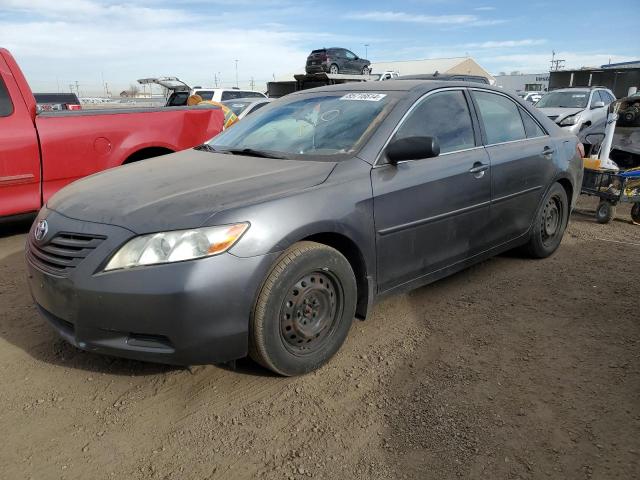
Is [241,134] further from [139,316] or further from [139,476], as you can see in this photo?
[139,476]

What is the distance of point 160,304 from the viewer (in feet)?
7.50

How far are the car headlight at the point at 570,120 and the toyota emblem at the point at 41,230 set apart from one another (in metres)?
12.0

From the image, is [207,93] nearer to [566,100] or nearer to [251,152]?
[566,100]

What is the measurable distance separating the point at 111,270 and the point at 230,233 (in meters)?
0.58

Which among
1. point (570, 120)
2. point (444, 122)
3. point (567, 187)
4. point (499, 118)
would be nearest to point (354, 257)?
point (444, 122)

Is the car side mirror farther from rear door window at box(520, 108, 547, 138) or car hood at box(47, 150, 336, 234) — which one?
rear door window at box(520, 108, 547, 138)

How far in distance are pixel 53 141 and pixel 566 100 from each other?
13179mm

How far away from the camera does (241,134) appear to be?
3.81 m

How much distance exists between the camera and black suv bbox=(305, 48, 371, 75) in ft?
82.9

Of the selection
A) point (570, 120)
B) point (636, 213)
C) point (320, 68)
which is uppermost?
point (320, 68)

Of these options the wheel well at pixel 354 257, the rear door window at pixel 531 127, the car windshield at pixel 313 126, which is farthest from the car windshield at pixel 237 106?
the wheel well at pixel 354 257

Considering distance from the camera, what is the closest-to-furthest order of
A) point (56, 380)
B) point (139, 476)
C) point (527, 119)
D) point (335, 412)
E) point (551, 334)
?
1. point (139, 476)
2. point (335, 412)
3. point (56, 380)
4. point (551, 334)
5. point (527, 119)

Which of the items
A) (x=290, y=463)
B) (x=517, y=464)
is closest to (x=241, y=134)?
(x=290, y=463)

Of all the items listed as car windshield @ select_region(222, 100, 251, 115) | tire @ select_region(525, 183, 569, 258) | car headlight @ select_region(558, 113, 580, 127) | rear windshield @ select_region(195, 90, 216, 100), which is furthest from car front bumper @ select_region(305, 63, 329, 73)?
tire @ select_region(525, 183, 569, 258)
